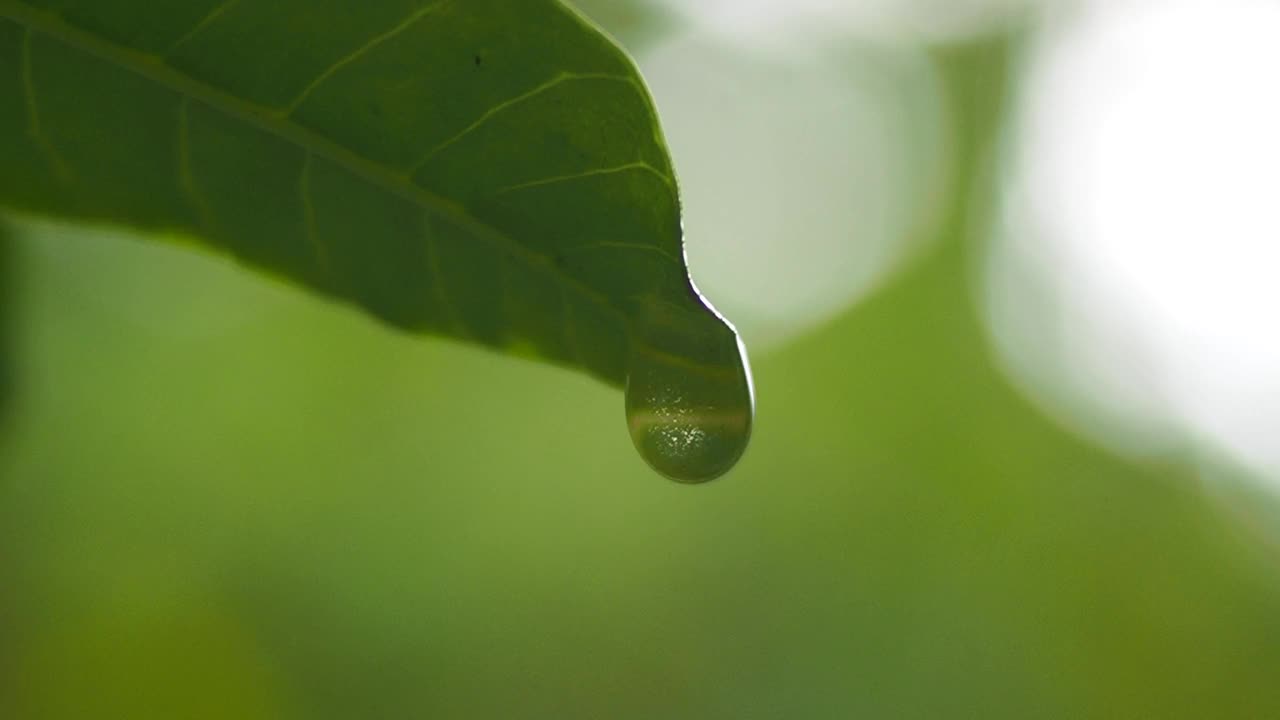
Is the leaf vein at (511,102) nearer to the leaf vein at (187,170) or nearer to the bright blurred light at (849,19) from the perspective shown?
the leaf vein at (187,170)

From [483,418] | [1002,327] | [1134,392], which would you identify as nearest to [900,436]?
[1002,327]

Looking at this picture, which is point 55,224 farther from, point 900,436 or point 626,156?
point 900,436

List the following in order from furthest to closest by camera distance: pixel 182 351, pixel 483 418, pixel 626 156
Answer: pixel 483 418 < pixel 182 351 < pixel 626 156

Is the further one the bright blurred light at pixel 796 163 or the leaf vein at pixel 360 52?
the bright blurred light at pixel 796 163

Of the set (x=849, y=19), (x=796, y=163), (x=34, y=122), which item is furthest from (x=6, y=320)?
(x=849, y=19)

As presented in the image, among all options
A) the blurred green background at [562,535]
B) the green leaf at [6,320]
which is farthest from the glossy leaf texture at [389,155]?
the blurred green background at [562,535]

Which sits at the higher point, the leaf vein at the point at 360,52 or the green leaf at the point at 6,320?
the green leaf at the point at 6,320

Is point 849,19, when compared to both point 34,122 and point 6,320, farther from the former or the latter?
point 34,122
